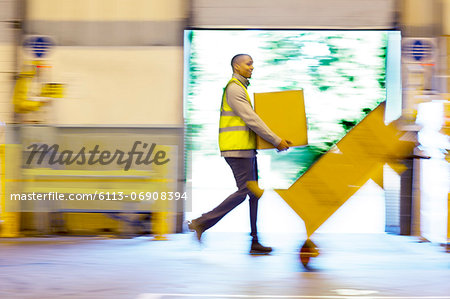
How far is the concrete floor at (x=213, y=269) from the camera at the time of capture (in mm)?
5480

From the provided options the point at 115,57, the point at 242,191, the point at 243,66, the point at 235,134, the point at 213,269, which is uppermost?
the point at 115,57

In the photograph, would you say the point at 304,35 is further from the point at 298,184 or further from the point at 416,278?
the point at 416,278

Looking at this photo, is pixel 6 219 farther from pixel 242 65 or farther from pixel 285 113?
pixel 285 113

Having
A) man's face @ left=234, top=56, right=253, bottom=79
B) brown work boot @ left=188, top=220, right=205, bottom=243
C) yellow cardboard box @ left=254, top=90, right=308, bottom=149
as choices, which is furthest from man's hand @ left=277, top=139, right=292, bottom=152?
brown work boot @ left=188, top=220, right=205, bottom=243

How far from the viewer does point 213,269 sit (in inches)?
255

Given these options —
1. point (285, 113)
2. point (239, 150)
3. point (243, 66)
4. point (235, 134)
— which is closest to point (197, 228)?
point (239, 150)

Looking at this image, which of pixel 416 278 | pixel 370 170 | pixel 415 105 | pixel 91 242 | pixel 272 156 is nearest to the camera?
pixel 416 278

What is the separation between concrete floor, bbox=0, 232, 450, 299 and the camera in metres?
5.48

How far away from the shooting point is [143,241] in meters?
8.32

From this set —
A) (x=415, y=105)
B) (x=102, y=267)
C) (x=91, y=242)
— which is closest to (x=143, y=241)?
(x=91, y=242)

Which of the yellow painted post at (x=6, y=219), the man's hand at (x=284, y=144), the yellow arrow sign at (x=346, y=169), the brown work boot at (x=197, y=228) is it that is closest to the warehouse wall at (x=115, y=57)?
the yellow painted post at (x=6, y=219)

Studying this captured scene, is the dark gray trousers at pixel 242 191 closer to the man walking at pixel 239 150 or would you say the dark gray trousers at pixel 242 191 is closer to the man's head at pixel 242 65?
the man walking at pixel 239 150

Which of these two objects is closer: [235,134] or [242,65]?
[235,134]

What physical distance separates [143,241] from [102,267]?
1.85 meters
